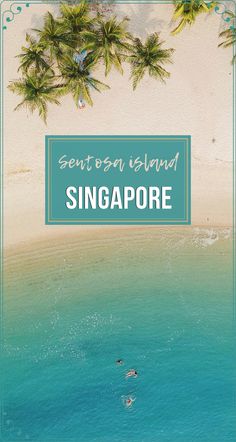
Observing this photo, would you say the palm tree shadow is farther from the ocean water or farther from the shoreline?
the ocean water

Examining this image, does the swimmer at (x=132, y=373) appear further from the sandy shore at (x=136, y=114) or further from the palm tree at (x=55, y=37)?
the palm tree at (x=55, y=37)

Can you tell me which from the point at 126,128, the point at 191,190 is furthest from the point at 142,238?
the point at 126,128

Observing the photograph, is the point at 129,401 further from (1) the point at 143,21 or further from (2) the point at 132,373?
(1) the point at 143,21

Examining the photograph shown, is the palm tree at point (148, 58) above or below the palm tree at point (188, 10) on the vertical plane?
below

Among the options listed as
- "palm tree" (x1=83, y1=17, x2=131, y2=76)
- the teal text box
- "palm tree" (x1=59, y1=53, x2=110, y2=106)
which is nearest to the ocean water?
the teal text box

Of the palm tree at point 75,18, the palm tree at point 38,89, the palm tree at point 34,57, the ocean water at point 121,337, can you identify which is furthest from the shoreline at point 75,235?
the palm tree at point 75,18

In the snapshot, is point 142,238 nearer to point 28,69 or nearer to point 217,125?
point 217,125
